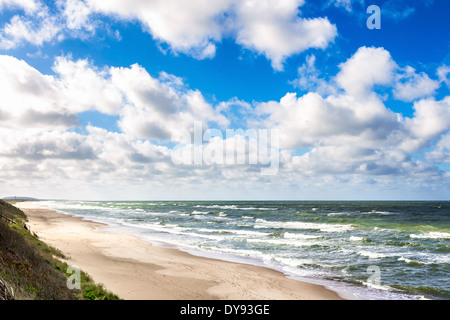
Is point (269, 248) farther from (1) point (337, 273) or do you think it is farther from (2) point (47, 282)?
(2) point (47, 282)

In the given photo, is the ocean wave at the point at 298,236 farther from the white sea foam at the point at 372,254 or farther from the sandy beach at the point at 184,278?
the sandy beach at the point at 184,278

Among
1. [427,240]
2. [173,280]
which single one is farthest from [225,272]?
[427,240]

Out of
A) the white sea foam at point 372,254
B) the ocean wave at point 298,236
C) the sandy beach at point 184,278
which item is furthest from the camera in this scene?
the ocean wave at point 298,236

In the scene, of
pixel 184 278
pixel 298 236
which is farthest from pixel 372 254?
pixel 184 278

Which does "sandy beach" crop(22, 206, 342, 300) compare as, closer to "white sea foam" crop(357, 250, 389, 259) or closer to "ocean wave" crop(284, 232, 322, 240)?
"white sea foam" crop(357, 250, 389, 259)

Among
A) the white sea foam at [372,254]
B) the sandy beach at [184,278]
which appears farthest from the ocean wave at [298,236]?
the sandy beach at [184,278]

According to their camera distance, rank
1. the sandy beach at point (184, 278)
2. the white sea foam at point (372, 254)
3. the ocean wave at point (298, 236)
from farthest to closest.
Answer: the ocean wave at point (298, 236)
the white sea foam at point (372, 254)
the sandy beach at point (184, 278)

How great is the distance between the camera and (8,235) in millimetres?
11859

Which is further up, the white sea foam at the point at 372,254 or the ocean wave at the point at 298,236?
the white sea foam at the point at 372,254

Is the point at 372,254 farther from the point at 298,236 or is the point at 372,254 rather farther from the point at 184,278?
the point at 184,278

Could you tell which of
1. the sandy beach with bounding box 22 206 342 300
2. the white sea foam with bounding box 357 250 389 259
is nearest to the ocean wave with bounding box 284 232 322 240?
the white sea foam with bounding box 357 250 389 259

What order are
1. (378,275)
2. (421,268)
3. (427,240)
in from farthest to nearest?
(427,240)
(421,268)
(378,275)
